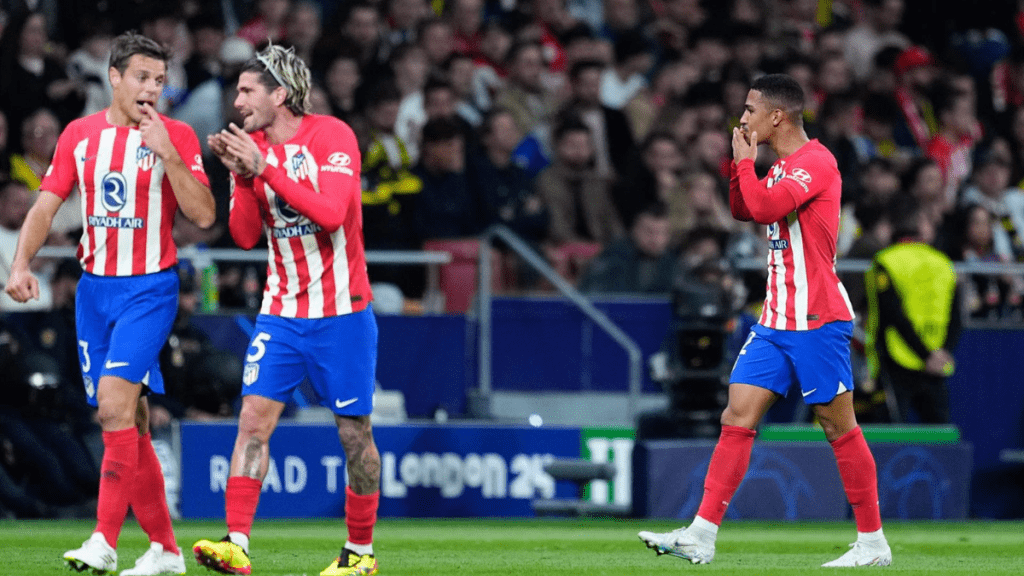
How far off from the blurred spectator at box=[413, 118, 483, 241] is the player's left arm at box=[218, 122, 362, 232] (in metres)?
5.93

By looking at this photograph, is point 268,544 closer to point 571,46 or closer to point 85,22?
point 85,22

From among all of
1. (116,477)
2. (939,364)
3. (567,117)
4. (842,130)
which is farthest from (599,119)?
(116,477)

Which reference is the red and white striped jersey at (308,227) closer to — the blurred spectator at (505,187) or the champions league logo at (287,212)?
the champions league logo at (287,212)

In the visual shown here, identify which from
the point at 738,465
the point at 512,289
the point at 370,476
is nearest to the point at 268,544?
the point at 370,476

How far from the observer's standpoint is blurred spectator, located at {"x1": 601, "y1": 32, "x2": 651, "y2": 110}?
15953mm

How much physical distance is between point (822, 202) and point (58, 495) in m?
6.08

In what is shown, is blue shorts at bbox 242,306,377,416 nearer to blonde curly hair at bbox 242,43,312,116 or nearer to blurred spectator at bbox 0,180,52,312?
blonde curly hair at bbox 242,43,312,116

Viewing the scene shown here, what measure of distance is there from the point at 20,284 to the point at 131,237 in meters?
0.50

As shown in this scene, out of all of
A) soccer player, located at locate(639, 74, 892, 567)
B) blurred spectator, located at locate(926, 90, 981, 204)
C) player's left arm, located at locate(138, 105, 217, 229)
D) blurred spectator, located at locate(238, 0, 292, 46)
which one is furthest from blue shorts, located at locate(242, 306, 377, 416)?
blurred spectator, located at locate(926, 90, 981, 204)

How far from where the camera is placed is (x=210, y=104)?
13242mm

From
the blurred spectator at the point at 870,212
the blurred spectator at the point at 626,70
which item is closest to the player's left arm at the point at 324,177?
the blurred spectator at the point at 870,212

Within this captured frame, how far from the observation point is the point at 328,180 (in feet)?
22.3

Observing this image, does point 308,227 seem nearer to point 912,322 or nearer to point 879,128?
point 912,322

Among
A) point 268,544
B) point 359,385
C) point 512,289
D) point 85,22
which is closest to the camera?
point 359,385
